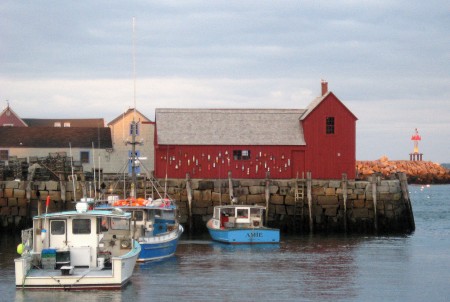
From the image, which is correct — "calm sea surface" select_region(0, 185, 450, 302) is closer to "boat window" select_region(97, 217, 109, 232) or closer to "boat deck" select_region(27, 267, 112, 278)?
"boat deck" select_region(27, 267, 112, 278)

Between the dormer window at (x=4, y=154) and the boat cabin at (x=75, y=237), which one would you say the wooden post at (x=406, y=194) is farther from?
the dormer window at (x=4, y=154)

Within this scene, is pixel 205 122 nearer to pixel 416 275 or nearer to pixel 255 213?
pixel 255 213

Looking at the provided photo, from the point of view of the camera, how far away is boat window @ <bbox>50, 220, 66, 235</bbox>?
3378 centimetres

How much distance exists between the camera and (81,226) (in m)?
33.9

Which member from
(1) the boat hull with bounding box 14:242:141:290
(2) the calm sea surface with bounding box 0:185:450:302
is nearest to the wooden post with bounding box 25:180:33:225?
(2) the calm sea surface with bounding box 0:185:450:302

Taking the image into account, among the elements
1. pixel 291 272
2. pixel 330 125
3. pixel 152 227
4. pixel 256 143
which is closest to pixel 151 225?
pixel 152 227

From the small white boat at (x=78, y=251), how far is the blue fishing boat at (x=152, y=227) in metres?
5.55

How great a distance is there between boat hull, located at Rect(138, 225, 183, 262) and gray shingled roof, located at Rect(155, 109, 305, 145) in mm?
19486

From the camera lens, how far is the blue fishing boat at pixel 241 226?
50812mm

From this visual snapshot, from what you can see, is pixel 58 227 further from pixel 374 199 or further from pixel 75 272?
pixel 374 199

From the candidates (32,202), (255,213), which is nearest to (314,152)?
(255,213)

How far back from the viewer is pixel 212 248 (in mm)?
49219

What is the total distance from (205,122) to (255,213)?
13.9 m

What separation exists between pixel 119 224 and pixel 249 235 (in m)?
16.3
